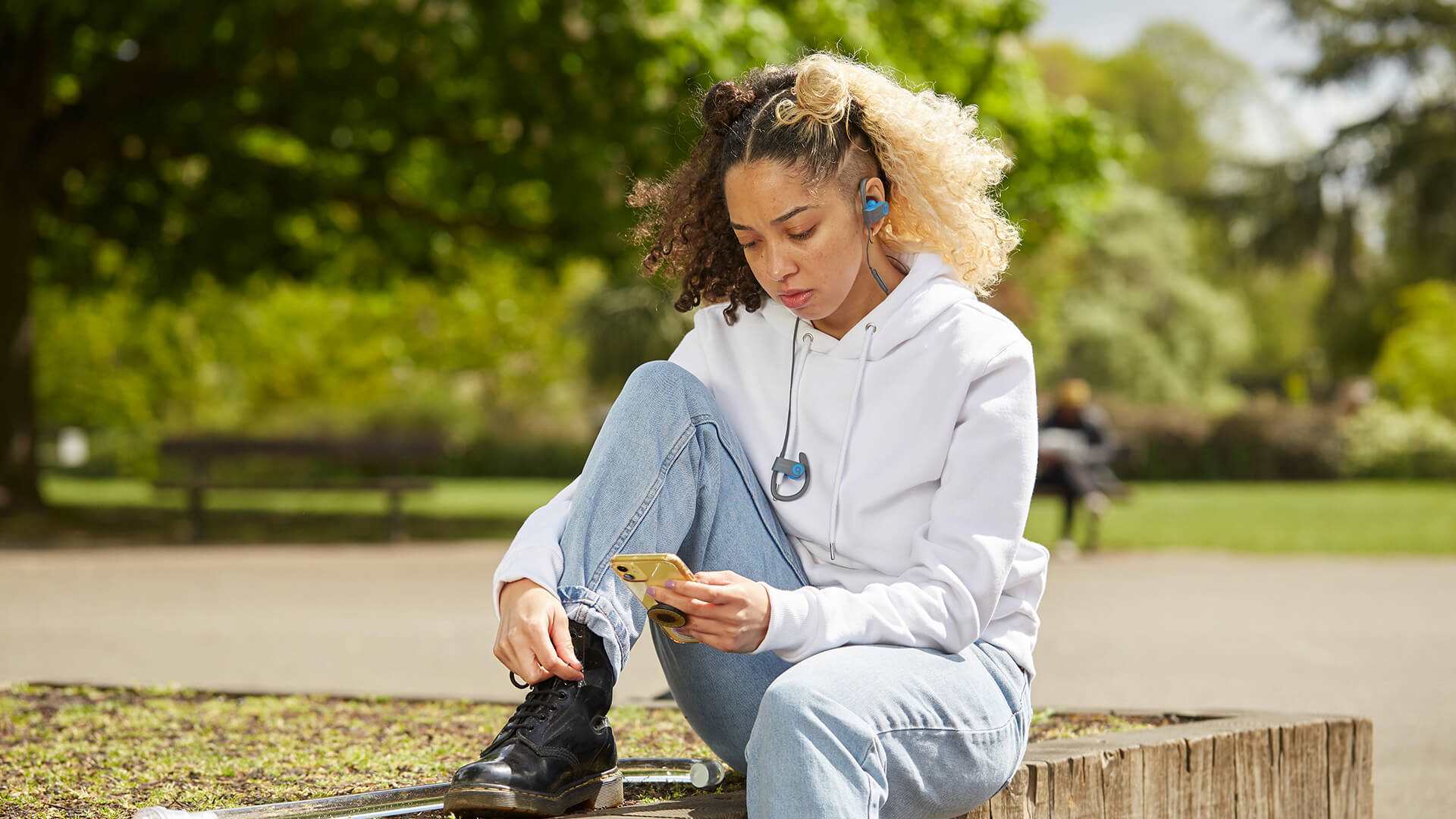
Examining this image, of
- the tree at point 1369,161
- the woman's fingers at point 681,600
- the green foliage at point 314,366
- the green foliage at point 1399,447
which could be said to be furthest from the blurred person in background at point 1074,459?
the tree at point 1369,161

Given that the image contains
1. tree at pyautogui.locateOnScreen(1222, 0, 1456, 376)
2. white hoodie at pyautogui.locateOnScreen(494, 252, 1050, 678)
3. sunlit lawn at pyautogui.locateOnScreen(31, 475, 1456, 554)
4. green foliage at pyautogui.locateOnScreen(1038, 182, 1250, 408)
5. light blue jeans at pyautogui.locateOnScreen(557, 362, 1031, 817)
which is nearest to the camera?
light blue jeans at pyautogui.locateOnScreen(557, 362, 1031, 817)

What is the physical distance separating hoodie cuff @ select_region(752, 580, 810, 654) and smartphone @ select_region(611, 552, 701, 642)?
0.13m

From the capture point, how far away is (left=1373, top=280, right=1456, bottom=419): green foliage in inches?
1251

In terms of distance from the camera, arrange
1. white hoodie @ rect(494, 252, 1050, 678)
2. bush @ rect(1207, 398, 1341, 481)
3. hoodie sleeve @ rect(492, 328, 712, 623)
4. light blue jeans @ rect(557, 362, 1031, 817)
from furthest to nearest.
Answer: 1. bush @ rect(1207, 398, 1341, 481)
2. hoodie sleeve @ rect(492, 328, 712, 623)
3. white hoodie @ rect(494, 252, 1050, 678)
4. light blue jeans @ rect(557, 362, 1031, 817)

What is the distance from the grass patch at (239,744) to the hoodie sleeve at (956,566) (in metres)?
0.64

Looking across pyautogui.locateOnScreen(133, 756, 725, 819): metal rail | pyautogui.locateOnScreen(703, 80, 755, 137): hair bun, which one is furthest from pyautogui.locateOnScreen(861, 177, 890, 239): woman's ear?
pyautogui.locateOnScreen(133, 756, 725, 819): metal rail

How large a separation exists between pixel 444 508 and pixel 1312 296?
40.7 metres

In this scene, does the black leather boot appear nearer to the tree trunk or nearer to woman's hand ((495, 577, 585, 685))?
woman's hand ((495, 577, 585, 685))

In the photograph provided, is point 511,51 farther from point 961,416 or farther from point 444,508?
point 961,416

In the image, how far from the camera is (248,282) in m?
17.4

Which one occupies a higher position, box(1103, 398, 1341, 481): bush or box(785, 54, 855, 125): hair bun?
box(1103, 398, 1341, 481): bush

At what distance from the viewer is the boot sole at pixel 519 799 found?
92.6 inches

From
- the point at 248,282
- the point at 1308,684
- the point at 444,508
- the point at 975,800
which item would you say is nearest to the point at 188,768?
the point at 975,800

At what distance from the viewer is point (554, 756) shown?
2459mm
